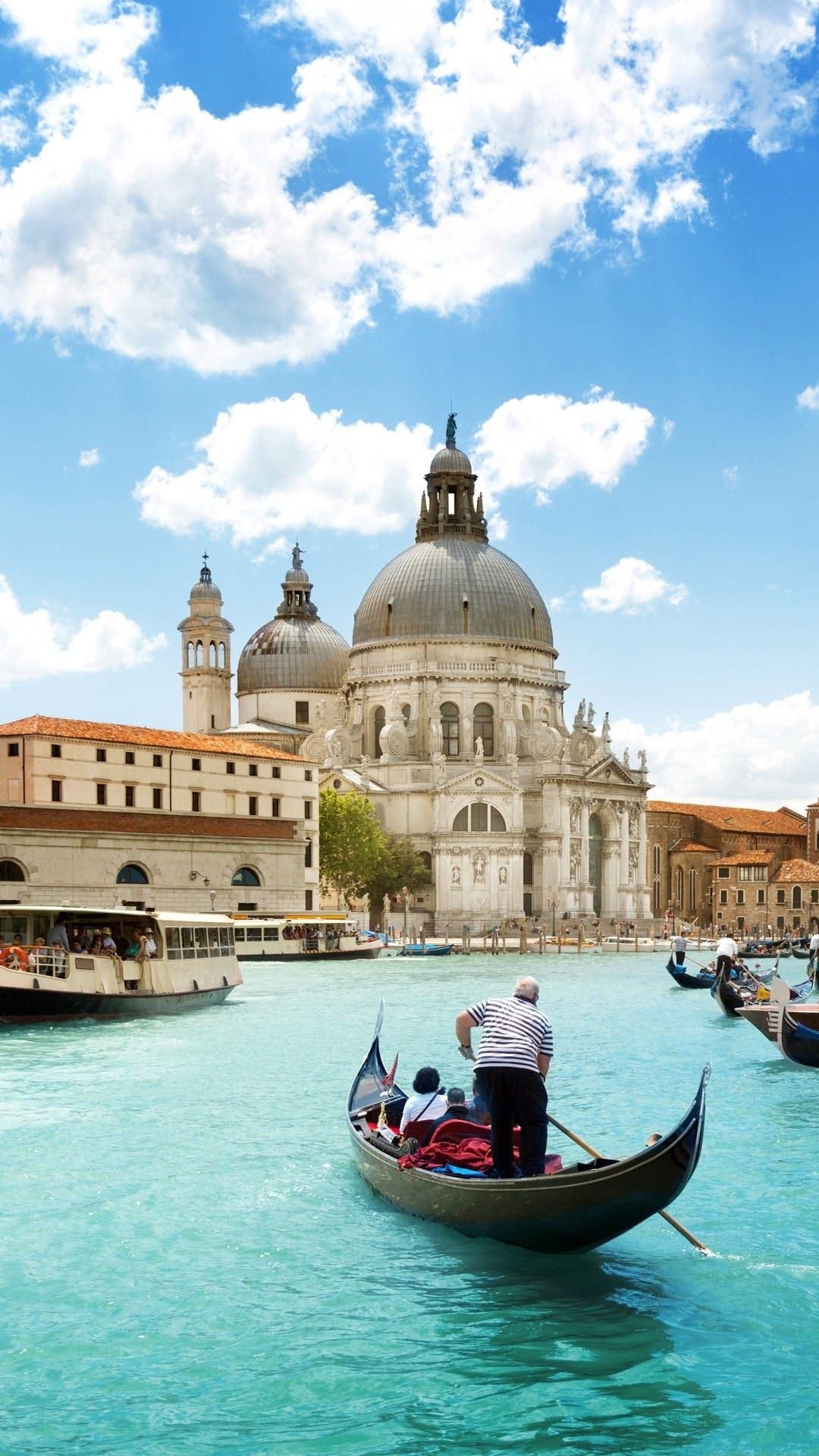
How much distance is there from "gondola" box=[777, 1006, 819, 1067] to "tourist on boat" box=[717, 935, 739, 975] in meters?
9.72

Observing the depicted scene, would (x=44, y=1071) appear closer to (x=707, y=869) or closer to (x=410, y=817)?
(x=410, y=817)

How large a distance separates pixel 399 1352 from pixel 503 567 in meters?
79.4

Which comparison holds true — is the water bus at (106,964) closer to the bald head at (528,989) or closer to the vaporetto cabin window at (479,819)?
the bald head at (528,989)

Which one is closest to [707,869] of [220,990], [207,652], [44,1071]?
[207,652]

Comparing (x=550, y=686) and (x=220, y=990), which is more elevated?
(x=550, y=686)

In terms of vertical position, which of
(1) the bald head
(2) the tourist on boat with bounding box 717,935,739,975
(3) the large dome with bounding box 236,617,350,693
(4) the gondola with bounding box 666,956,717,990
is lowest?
(4) the gondola with bounding box 666,956,717,990

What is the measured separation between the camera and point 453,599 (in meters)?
85.1

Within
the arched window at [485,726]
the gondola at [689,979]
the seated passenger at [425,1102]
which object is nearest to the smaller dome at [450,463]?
the arched window at [485,726]

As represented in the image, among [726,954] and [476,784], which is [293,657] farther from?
[726,954]

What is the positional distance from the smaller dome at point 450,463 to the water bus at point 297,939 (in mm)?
40141

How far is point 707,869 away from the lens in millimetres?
Answer: 97812

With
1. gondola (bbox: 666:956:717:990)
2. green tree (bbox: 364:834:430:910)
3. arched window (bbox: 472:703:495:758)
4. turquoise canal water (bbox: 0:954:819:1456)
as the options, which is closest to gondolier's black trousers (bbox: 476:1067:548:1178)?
turquoise canal water (bbox: 0:954:819:1456)

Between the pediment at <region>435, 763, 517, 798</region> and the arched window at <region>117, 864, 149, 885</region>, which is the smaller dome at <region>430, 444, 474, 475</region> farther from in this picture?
the arched window at <region>117, 864, 149, 885</region>

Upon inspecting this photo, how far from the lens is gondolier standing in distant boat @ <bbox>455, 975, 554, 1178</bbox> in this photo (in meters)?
11.6
